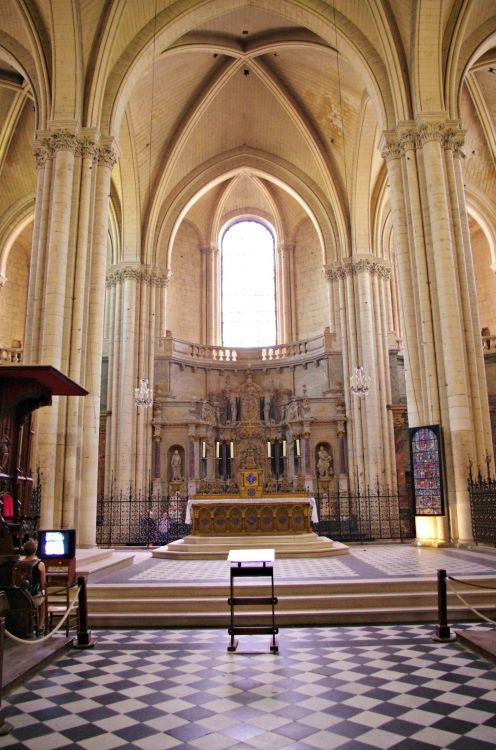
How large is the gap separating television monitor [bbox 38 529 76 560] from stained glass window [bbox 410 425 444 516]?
875 cm

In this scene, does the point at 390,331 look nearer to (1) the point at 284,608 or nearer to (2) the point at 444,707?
(1) the point at 284,608

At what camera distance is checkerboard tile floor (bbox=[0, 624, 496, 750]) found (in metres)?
4.09

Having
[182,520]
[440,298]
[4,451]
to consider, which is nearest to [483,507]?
[440,298]

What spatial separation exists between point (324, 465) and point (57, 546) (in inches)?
634

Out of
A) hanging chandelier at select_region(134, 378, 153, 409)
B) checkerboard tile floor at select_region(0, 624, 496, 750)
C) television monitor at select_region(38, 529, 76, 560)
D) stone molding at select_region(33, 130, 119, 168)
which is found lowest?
checkerboard tile floor at select_region(0, 624, 496, 750)

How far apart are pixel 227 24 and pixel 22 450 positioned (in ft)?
59.3

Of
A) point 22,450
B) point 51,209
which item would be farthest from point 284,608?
point 51,209

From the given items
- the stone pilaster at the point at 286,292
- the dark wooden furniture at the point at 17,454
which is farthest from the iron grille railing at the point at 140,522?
the stone pilaster at the point at 286,292

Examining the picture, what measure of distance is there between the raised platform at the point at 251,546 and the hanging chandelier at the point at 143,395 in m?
7.08

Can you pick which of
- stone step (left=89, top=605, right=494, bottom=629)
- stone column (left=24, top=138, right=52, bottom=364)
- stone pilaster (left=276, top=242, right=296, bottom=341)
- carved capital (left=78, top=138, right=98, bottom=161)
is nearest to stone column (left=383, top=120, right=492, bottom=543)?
stone step (left=89, top=605, right=494, bottom=629)

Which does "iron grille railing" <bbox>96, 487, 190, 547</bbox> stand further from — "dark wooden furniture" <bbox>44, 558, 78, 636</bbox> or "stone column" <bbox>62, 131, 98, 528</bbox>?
"dark wooden furniture" <bbox>44, 558, 78, 636</bbox>

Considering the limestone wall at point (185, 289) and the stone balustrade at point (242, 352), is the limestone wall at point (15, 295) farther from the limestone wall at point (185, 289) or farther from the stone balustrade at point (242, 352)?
the stone balustrade at point (242, 352)

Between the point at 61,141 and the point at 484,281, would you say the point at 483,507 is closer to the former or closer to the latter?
the point at 61,141

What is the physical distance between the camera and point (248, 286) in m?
30.5
